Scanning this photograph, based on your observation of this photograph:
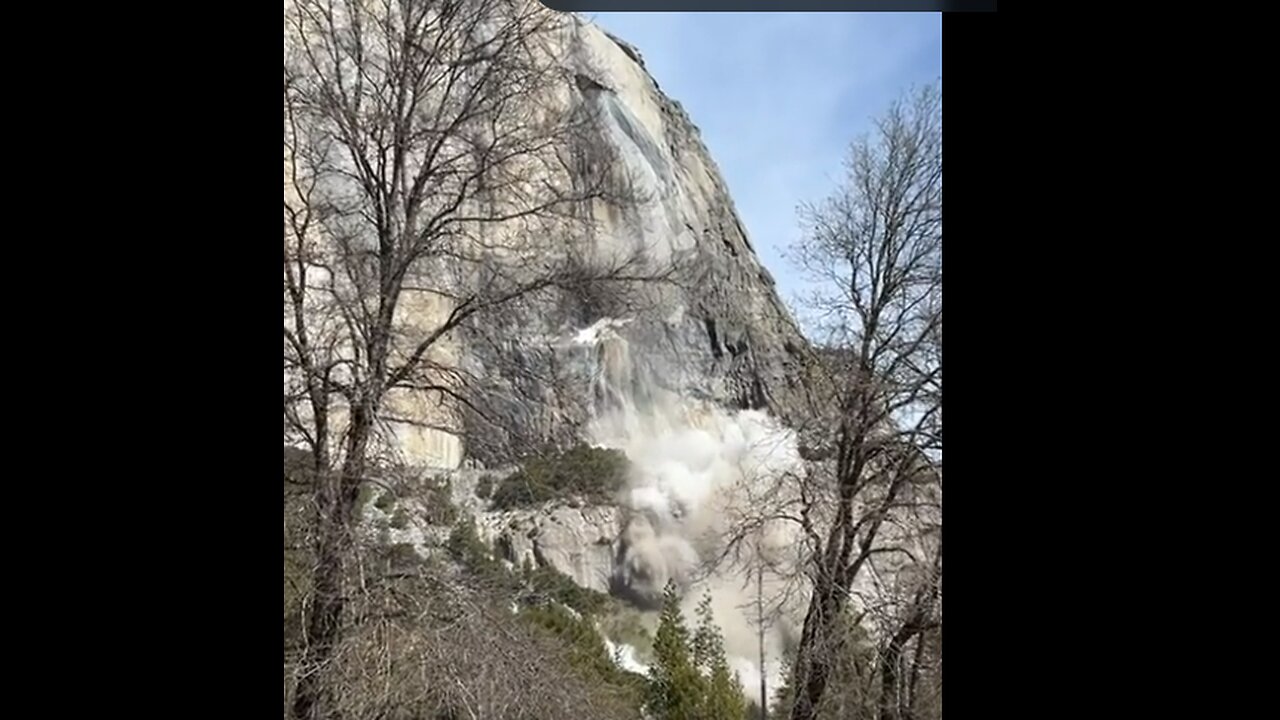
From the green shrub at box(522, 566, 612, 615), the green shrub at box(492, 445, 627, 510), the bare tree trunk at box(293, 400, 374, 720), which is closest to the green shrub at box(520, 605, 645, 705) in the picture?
the green shrub at box(522, 566, 612, 615)

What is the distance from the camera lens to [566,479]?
59.1 inches

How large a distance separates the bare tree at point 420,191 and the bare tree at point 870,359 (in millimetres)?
310

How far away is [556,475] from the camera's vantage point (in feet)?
4.94

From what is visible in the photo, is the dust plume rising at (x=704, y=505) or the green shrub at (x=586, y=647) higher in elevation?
the dust plume rising at (x=704, y=505)

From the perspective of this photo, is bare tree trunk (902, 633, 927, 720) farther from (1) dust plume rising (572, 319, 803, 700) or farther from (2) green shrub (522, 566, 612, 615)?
(2) green shrub (522, 566, 612, 615)

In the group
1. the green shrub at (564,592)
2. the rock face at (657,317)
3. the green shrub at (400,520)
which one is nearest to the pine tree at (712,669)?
the green shrub at (564,592)

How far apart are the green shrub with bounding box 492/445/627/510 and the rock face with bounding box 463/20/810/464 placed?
0.03 metres

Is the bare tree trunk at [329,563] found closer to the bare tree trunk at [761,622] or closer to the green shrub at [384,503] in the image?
the green shrub at [384,503]

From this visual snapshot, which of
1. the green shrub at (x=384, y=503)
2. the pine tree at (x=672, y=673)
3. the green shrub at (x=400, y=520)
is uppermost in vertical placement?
the green shrub at (x=384, y=503)

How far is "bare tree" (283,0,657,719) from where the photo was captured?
60.1 inches

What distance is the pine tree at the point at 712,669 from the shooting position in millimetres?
1454
